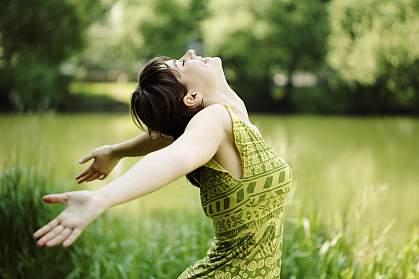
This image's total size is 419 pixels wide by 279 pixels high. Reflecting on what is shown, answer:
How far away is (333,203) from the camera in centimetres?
821

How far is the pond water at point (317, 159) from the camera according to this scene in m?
3.99

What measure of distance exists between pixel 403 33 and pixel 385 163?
8.13 m

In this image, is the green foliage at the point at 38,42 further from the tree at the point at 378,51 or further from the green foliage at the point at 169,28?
the tree at the point at 378,51

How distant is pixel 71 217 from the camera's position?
129 centimetres

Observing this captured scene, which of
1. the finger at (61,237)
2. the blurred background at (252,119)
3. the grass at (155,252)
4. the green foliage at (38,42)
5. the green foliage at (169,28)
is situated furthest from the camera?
the green foliage at (169,28)

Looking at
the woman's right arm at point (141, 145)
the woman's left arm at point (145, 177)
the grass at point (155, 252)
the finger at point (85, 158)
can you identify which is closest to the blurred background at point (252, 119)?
the grass at point (155, 252)

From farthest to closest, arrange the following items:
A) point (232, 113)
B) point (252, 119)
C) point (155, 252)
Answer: point (252, 119) → point (155, 252) → point (232, 113)

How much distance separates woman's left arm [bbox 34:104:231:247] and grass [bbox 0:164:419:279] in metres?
1.55

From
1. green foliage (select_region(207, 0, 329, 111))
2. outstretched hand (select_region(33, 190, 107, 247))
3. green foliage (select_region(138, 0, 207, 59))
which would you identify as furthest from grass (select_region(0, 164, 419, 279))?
green foliage (select_region(138, 0, 207, 59))

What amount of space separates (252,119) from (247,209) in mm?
18140

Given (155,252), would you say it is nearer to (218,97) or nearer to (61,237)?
(218,97)

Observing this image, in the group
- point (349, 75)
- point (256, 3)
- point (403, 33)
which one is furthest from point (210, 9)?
point (403, 33)

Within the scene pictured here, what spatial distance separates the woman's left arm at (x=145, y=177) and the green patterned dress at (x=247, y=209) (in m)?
0.10

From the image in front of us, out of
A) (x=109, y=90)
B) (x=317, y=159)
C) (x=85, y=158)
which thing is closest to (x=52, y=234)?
(x=85, y=158)
